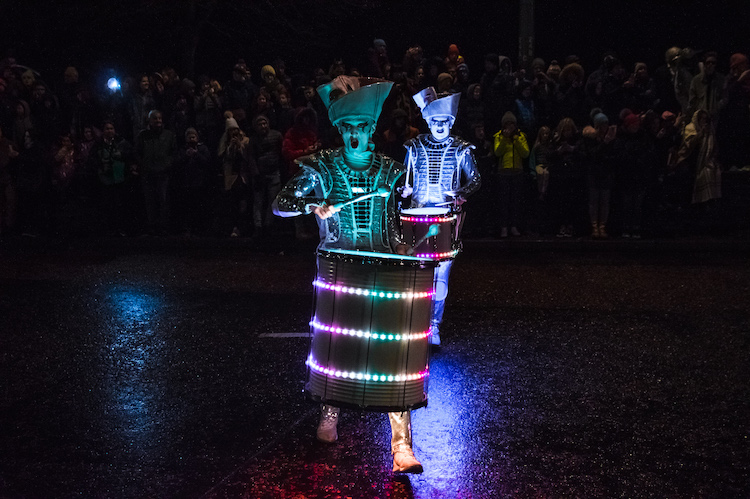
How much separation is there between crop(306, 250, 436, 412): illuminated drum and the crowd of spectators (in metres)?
8.53

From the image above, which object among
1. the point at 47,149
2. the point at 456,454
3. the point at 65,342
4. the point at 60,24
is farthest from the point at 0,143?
the point at 456,454

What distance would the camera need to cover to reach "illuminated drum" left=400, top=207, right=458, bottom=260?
7.35m

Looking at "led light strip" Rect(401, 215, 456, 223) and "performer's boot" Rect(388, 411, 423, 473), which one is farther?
"led light strip" Rect(401, 215, 456, 223)

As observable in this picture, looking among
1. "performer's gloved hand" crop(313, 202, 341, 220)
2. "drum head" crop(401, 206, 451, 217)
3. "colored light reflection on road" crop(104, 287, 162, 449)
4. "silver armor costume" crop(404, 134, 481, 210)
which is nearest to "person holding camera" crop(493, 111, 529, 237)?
"silver armor costume" crop(404, 134, 481, 210)

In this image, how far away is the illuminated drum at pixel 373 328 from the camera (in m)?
4.33

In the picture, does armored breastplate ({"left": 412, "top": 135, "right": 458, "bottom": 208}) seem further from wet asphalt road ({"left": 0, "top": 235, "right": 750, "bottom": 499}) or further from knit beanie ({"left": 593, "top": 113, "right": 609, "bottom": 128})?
knit beanie ({"left": 593, "top": 113, "right": 609, "bottom": 128})

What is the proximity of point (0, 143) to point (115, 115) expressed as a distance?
210cm

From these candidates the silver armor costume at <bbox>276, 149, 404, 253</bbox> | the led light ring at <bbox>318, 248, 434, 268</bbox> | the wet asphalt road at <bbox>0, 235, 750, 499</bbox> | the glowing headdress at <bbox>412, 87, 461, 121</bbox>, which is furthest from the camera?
the glowing headdress at <bbox>412, 87, 461, 121</bbox>

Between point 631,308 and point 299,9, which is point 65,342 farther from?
point 299,9

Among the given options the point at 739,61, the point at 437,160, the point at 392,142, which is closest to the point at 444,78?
the point at 392,142

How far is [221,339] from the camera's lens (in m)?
7.65

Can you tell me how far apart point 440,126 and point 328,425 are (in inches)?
159

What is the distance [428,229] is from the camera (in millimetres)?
7430

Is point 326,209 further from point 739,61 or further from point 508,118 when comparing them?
point 739,61
